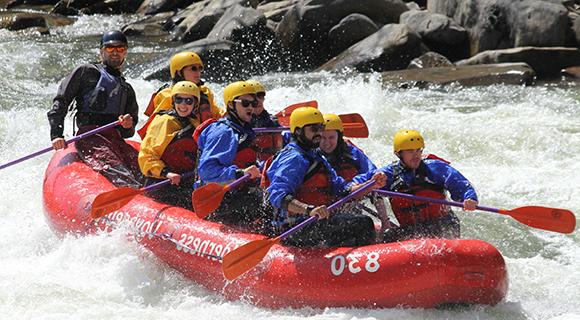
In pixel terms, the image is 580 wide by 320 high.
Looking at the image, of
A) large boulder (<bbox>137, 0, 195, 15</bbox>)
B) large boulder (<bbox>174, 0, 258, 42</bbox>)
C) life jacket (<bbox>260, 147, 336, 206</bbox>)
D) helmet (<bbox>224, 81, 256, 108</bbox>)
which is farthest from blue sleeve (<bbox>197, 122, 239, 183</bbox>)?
large boulder (<bbox>137, 0, 195, 15</bbox>)

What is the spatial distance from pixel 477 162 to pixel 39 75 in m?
7.89

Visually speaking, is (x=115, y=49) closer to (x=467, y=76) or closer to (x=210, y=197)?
(x=210, y=197)

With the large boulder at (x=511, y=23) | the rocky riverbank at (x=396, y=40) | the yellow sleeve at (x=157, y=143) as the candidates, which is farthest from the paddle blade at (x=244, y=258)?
the large boulder at (x=511, y=23)

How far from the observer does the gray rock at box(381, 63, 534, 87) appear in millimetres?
11656

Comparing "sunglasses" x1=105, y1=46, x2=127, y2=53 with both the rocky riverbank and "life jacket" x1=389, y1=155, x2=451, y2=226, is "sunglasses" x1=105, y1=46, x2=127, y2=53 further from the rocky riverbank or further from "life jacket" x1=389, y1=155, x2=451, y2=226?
the rocky riverbank

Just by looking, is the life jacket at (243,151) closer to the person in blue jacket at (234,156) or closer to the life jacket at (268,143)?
the person in blue jacket at (234,156)

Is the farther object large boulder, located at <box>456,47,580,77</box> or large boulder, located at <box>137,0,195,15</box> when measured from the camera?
large boulder, located at <box>137,0,195,15</box>

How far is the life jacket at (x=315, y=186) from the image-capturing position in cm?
540

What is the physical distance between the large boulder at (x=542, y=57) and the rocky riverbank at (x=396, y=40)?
1 centimetres

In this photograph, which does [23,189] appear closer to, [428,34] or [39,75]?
[39,75]

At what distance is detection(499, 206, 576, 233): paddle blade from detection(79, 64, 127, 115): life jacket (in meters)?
3.42

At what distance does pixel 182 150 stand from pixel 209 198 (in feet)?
3.14

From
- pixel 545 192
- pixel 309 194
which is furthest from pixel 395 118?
pixel 309 194

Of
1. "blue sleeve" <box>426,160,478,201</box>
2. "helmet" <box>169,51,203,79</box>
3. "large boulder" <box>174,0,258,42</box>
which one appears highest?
"helmet" <box>169,51,203,79</box>
